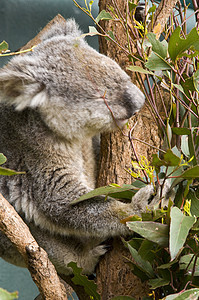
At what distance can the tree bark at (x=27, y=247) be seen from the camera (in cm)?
135

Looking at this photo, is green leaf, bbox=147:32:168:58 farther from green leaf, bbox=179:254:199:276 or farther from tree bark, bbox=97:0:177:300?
green leaf, bbox=179:254:199:276

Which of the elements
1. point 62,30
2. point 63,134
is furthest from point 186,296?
point 62,30

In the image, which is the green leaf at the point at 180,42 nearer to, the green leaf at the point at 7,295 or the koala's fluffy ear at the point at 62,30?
the green leaf at the point at 7,295

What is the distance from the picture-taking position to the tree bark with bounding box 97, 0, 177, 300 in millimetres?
1762

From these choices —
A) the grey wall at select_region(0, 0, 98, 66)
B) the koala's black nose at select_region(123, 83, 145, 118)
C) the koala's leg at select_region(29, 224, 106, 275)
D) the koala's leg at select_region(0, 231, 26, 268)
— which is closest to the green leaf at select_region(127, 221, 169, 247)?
the koala's black nose at select_region(123, 83, 145, 118)

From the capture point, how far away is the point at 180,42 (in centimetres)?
133

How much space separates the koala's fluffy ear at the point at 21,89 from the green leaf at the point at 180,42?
831 mm

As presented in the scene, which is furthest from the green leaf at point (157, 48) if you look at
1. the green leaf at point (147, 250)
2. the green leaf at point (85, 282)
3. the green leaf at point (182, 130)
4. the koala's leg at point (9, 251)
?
the koala's leg at point (9, 251)

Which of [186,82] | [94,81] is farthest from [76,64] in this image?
[186,82]

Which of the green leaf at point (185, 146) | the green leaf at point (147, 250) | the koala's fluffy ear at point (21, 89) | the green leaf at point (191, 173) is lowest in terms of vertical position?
the green leaf at point (147, 250)

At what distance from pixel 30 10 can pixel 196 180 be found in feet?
8.48

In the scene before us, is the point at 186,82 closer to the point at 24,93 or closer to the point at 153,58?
the point at 153,58

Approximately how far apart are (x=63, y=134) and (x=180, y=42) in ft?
2.97

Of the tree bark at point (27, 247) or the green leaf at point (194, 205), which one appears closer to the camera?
the tree bark at point (27, 247)
